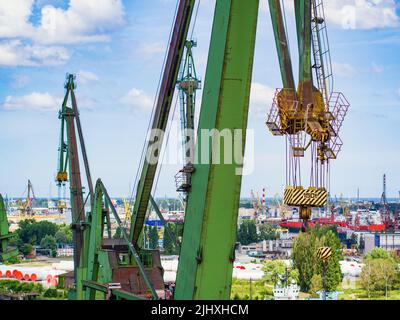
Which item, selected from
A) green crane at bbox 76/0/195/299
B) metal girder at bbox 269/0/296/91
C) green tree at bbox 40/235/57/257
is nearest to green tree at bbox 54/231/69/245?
green tree at bbox 40/235/57/257

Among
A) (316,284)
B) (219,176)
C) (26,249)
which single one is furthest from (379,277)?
(26,249)

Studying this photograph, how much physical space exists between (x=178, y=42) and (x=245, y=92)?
3.96 meters

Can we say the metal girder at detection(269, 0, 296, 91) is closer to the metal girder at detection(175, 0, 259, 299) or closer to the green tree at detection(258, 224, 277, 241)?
the metal girder at detection(175, 0, 259, 299)

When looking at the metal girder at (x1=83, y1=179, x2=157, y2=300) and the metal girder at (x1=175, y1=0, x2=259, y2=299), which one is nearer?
the metal girder at (x1=175, y1=0, x2=259, y2=299)

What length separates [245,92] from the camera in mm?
10141

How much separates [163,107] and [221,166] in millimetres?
5354

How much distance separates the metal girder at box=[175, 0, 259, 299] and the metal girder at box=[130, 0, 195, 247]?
111 inches

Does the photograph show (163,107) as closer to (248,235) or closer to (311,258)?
(311,258)

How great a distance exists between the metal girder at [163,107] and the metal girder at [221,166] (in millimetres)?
2822

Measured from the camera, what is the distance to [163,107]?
1516 centimetres

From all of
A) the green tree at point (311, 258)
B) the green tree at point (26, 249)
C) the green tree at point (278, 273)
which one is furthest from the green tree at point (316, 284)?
the green tree at point (26, 249)

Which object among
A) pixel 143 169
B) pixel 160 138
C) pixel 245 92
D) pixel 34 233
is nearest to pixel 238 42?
pixel 245 92

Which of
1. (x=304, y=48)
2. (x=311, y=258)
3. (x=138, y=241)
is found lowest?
→ (x=311, y=258)

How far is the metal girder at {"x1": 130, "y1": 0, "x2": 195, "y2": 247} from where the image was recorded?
43.2ft
